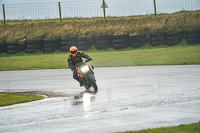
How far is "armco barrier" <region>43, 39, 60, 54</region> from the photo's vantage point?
31.1 meters

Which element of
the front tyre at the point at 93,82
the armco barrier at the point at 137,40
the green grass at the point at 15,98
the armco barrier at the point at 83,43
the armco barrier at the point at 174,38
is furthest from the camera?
the armco barrier at the point at 83,43

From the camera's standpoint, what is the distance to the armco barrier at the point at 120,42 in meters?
29.2

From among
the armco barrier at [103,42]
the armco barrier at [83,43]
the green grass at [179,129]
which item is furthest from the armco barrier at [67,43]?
the green grass at [179,129]

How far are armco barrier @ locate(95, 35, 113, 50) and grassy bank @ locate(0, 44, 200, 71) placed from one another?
37cm

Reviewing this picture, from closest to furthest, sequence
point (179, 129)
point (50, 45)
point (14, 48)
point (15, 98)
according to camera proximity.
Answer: point (179, 129), point (15, 98), point (50, 45), point (14, 48)

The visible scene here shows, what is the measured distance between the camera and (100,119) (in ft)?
24.4

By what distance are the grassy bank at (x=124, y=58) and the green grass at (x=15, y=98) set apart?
11053 mm

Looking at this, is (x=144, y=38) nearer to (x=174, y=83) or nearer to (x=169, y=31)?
(x=169, y=31)

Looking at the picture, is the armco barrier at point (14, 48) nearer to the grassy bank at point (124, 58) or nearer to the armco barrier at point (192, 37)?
the grassy bank at point (124, 58)

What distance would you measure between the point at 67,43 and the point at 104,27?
17.8ft

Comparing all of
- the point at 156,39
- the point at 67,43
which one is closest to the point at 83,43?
the point at 67,43

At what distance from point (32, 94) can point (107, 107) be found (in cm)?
410

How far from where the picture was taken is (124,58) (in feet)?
84.1

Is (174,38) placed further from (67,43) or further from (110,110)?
(110,110)
